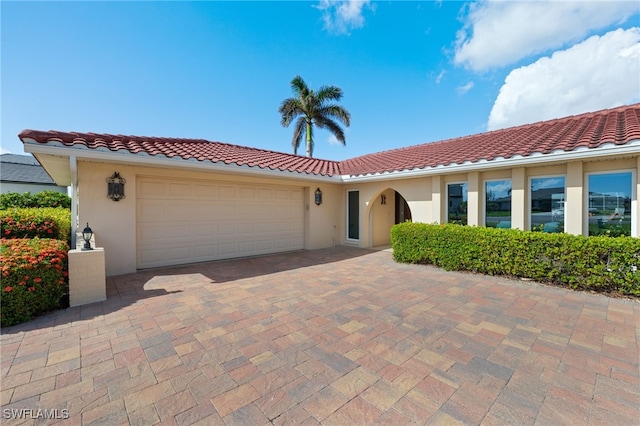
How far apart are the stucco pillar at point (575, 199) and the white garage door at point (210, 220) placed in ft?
28.7

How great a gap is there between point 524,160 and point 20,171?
32139 millimetres

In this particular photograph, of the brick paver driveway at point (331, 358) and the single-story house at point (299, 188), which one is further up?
the single-story house at point (299, 188)

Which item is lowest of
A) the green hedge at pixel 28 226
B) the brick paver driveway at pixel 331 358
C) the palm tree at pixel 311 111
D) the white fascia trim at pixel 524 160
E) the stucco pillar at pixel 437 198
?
the brick paver driveway at pixel 331 358

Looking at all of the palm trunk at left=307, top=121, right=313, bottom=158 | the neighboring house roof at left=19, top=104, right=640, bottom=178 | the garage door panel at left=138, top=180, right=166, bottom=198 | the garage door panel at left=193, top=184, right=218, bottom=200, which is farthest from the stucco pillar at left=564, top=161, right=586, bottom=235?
the palm trunk at left=307, top=121, right=313, bottom=158

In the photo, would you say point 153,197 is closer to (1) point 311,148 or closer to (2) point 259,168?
(2) point 259,168

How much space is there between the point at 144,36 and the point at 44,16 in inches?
96.1

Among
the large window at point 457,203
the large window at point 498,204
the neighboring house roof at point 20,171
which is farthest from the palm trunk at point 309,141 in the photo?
the neighboring house roof at point 20,171

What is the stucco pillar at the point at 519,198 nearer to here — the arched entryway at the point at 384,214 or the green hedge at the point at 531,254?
the green hedge at the point at 531,254

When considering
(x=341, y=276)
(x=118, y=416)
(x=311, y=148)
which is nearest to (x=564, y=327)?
(x=341, y=276)

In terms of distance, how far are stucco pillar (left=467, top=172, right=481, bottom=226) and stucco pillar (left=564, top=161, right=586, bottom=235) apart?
2135mm

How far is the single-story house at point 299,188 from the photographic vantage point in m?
6.33

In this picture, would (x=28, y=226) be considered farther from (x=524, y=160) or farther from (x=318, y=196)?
(x=524, y=160)

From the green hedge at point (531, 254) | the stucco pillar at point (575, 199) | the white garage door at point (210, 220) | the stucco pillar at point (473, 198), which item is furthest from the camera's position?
the stucco pillar at point (473, 198)

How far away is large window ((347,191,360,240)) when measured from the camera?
12.1 m
